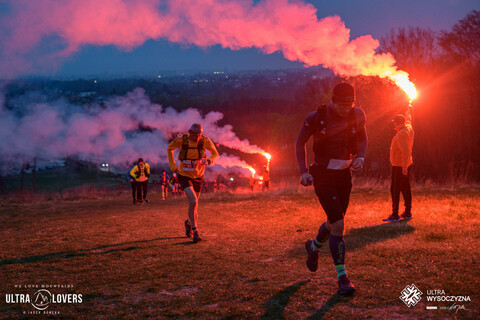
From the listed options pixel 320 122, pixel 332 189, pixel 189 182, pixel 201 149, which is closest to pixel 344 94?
pixel 320 122

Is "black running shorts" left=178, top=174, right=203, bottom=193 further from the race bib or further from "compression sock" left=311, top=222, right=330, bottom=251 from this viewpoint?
"compression sock" left=311, top=222, right=330, bottom=251

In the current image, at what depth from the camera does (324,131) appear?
171 inches

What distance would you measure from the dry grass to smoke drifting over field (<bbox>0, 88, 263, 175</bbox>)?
19094 mm

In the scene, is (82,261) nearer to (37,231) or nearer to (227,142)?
(37,231)

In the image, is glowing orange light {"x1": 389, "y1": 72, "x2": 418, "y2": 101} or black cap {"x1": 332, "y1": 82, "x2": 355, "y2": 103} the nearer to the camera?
black cap {"x1": 332, "y1": 82, "x2": 355, "y2": 103}

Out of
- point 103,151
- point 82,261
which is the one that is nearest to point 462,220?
point 82,261

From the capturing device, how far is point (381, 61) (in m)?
9.96

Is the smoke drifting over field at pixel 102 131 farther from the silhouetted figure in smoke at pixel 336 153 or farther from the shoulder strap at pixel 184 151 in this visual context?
the silhouetted figure in smoke at pixel 336 153

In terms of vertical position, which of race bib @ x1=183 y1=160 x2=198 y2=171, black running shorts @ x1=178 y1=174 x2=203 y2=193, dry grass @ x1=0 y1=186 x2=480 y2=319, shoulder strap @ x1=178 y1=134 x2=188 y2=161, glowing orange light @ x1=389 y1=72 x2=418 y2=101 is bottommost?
dry grass @ x1=0 y1=186 x2=480 y2=319

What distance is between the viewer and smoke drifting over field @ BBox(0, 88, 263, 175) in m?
27.1

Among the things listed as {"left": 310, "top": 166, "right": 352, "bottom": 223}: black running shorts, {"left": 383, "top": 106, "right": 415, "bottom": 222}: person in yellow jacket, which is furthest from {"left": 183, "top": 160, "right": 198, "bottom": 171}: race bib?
{"left": 383, "top": 106, "right": 415, "bottom": 222}: person in yellow jacket

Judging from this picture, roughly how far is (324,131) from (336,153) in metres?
0.31

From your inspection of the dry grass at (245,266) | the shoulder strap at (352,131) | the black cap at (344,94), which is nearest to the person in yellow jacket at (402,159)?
the dry grass at (245,266)

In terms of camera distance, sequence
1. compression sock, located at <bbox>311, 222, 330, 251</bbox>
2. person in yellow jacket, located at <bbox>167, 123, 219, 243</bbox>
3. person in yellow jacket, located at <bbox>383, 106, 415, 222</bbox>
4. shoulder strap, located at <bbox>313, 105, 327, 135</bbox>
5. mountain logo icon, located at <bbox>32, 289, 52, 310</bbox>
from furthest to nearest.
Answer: person in yellow jacket, located at <bbox>383, 106, 415, 222</bbox>
person in yellow jacket, located at <bbox>167, 123, 219, 243</bbox>
compression sock, located at <bbox>311, 222, 330, 251</bbox>
shoulder strap, located at <bbox>313, 105, 327, 135</bbox>
mountain logo icon, located at <bbox>32, 289, 52, 310</bbox>
